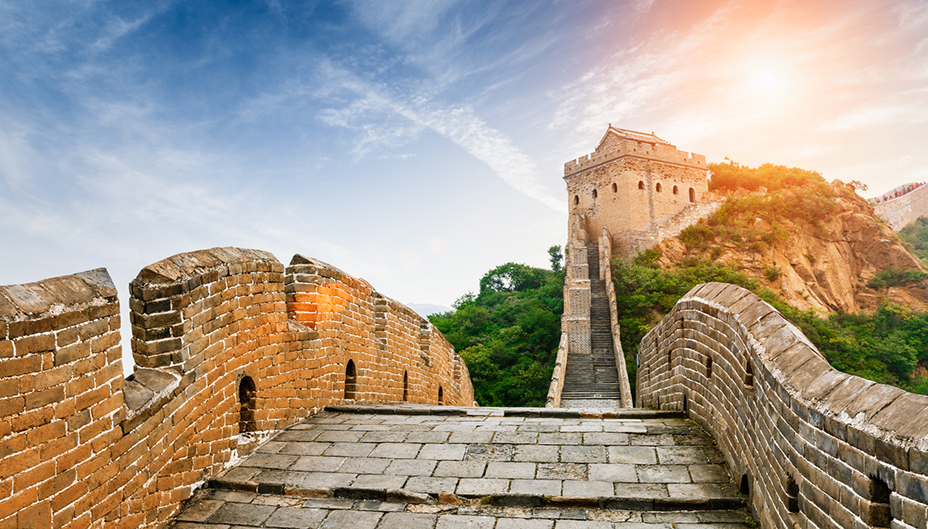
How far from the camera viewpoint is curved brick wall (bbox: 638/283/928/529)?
7.10 feet

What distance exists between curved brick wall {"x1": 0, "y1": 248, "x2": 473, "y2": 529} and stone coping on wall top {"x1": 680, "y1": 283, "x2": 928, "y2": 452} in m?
4.07

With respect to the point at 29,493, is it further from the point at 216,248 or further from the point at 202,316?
the point at 216,248

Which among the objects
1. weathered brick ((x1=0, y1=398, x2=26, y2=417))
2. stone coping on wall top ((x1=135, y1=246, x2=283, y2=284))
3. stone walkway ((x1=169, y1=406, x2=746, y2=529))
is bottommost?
stone walkway ((x1=169, y1=406, x2=746, y2=529))

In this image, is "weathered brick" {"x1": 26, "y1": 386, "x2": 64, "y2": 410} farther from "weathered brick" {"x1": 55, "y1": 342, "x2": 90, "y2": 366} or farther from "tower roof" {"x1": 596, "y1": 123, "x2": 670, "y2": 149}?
"tower roof" {"x1": 596, "y1": 123, "x2": 670, "y2": 149}

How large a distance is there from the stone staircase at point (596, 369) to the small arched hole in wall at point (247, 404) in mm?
13898

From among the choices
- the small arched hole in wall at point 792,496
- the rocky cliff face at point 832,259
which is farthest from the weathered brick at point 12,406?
the rocky cliff face at point 832,259

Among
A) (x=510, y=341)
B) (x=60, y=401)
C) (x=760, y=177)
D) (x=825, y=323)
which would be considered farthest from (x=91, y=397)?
(x=760, y=177)

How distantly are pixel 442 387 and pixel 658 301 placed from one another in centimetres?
1691

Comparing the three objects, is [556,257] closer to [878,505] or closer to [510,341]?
[510,341]

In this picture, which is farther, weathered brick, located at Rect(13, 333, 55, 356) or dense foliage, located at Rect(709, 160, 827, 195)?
dense foliage, located at Rect(709, 160, 827, 195)

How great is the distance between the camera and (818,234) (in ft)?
107

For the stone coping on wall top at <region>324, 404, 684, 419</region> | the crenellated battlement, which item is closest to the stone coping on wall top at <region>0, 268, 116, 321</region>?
the stone coping on wall top at <region>324, 404, 684, 419</region>

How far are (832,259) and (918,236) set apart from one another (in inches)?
800

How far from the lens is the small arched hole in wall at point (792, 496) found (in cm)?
307
